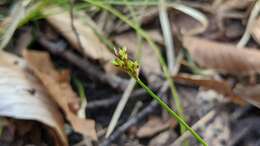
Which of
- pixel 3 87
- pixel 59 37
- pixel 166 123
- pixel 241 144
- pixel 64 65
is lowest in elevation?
pixel 241 144

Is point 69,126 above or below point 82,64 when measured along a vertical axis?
below

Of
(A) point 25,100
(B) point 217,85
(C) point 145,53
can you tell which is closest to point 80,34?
(C) point 145,53

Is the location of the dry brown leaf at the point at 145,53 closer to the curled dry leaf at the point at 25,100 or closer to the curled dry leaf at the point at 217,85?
the curled dry leaf at the point at 217,85

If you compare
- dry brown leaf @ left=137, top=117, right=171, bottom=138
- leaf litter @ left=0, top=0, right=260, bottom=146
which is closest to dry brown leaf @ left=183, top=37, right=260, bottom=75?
leaf litter @ left=0, top=0, right=260, bottom=146

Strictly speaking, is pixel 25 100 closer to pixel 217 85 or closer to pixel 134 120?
pixel 134 120

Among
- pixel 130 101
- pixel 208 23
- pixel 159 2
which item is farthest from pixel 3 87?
pixel 208 23

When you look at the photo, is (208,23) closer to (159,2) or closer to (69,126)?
(159,2)

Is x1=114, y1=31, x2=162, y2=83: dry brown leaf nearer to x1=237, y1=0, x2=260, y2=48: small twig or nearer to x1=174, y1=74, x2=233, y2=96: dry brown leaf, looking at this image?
x1=174, y1=74, x2=233, y2=96: dry brown leaf

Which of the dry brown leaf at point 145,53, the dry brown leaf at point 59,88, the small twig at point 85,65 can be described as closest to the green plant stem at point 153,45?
the dry brown leaf at point 145,53
